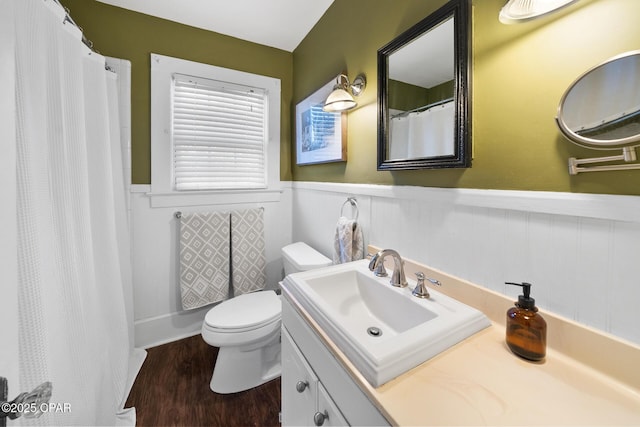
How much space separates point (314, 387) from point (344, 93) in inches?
50.6

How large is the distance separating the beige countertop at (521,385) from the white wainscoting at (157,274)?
5.40ft

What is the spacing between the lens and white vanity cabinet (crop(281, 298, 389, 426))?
0.61 meters

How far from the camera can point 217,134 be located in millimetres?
1979

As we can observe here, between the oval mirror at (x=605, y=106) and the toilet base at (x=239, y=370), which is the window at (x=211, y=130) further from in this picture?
the oval mirror at (x=605, y=106)

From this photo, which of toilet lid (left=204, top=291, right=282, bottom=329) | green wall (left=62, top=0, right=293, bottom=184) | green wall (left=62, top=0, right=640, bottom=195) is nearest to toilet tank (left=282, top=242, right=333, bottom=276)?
toilet lid (left=204, top=291, right=282, bottom=329)

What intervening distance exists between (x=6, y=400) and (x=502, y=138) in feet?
4.37

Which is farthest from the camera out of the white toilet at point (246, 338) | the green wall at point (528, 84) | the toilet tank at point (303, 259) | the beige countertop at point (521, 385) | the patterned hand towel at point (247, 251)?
the patterned hand towel at point (247, 251)

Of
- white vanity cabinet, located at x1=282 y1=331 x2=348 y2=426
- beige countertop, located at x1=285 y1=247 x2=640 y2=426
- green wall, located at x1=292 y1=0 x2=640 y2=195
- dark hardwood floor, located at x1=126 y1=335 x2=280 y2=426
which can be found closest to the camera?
→ beige countertop, located at x1=285 y1=247 x2=640 y2=426

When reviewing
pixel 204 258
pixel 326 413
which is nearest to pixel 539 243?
pixel 326 413

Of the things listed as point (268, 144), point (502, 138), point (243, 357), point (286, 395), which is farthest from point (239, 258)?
point (502, 138)

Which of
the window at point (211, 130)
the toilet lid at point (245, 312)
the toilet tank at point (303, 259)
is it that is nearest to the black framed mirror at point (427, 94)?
the toilet tank at point (303, 259)

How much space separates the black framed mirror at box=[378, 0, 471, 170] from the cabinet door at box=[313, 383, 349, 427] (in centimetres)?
83

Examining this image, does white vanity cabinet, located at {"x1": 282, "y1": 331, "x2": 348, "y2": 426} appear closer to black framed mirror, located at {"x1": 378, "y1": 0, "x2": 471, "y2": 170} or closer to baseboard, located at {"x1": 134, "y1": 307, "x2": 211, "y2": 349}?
black framed mirror, located at {"x1": 378, "y1": 0, "x2": 471, "y2": 170}

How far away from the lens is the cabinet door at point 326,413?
674 mm
